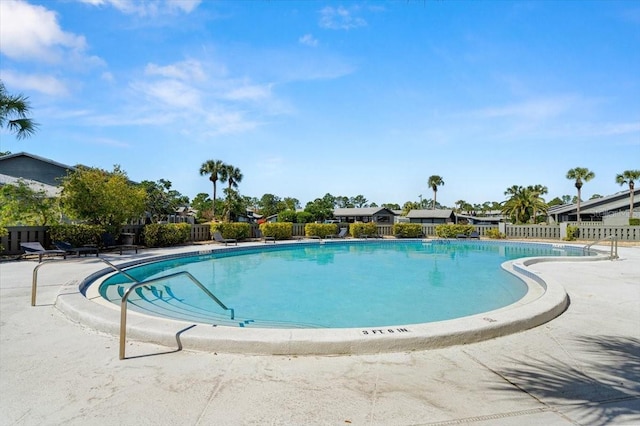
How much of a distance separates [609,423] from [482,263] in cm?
1396

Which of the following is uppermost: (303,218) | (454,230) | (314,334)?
(303,218)

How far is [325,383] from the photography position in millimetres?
3355

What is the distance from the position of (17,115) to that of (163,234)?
28.1 ft

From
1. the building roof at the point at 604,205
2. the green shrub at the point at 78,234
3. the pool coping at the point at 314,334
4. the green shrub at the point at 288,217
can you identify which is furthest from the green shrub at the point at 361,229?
the building roof at the point at 604,205

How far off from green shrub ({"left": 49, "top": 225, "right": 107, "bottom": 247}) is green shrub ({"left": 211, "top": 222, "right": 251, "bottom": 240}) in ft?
22.2

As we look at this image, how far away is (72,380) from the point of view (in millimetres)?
3379

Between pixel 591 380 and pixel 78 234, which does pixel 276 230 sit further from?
pixel 591 380

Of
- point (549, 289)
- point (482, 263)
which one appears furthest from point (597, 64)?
point (549, 289)

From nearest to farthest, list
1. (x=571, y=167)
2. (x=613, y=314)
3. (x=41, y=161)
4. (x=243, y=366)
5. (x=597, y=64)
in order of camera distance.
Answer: (x=243, y=366)
(x=613, y=314)
(x=597, y=64)
(x=41, y=161)
(x=571, y=167)

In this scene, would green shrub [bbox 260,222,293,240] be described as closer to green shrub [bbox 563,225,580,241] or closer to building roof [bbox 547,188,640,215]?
green shrub [bbox 563,225,580,241]

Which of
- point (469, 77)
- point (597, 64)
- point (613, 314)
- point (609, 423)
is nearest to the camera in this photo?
point (609, 423)

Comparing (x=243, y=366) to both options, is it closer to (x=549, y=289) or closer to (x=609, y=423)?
(x=609, y=423)

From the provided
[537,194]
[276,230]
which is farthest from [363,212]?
[276,230]

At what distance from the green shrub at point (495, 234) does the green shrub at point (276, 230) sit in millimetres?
15714
